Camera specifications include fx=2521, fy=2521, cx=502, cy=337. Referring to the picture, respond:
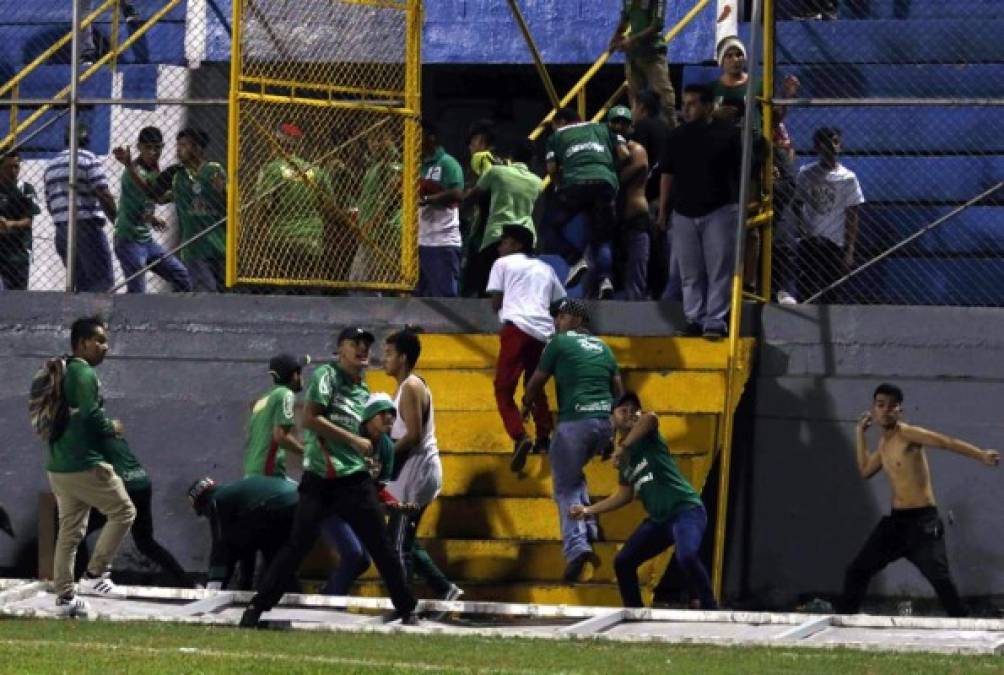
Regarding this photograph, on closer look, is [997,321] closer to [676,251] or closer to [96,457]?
[676,251]

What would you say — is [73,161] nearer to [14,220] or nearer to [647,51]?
[14,220]

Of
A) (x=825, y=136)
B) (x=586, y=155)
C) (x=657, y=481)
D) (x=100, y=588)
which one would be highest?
(x=825, y=136)

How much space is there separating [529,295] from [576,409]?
1057 mm

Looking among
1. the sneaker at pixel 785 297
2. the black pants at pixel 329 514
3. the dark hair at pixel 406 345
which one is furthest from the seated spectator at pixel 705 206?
the black pants at pixel 329 514

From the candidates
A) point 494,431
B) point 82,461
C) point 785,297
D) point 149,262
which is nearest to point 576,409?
point 494,431

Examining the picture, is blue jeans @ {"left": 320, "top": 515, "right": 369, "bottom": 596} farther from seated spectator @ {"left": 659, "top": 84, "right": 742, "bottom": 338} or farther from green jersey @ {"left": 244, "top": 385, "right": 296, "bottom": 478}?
seated spectator @ {"left": 659, "top": 84, "right": 742, "bottom": 338}

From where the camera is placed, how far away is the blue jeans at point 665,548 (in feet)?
47.3

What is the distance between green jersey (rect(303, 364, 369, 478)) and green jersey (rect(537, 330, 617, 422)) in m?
1.63

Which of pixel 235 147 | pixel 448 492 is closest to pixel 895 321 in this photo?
pixel 448 492

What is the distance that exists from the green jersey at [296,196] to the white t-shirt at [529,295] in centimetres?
176

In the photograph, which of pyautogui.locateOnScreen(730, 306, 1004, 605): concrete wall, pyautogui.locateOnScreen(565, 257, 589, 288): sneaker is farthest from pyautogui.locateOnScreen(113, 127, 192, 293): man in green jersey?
pyautogui.locateOnScreen(730, 306, 1004, 605): concrete wall

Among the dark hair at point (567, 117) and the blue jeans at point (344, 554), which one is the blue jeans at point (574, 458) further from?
the dark hair at point (567, 117)

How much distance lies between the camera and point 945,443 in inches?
573

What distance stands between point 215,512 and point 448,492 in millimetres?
1572
